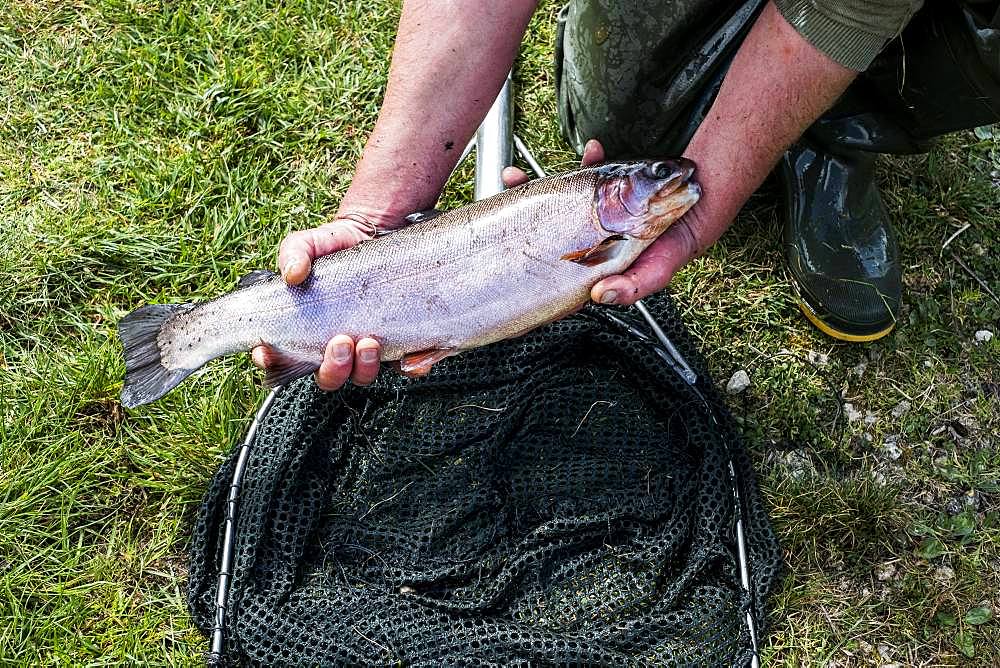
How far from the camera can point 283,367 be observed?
287 cm

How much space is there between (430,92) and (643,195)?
910 mm

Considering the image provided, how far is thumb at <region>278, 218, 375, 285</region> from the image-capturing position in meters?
2.77

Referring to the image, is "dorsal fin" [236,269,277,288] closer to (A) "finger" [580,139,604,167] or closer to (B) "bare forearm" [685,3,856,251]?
(A) "finger" [580,139,604,167]

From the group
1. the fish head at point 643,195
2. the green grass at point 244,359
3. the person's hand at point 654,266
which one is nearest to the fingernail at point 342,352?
the person's hand at point 654,266

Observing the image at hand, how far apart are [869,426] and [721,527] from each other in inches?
40.0

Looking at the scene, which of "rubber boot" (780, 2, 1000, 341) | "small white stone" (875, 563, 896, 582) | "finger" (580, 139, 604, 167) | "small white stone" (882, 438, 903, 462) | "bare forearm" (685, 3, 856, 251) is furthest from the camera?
"small white stone" (882, 438, 903, 462)

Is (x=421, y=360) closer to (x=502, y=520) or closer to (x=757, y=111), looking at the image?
(x=502, y=520)

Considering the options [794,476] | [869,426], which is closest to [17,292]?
[794,476]

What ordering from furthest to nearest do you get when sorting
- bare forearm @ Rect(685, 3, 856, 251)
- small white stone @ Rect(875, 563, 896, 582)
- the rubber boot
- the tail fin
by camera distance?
small white stone @ Rect(875, 563, 896, 582) → the rubber boot → the tail fin → bare forearm @ Rect(685, 3, 856, 251)

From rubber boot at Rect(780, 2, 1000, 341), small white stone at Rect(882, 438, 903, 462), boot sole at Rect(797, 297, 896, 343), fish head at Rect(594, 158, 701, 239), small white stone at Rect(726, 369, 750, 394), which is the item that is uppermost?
fish head at Rect(594, 158, 701, 239)

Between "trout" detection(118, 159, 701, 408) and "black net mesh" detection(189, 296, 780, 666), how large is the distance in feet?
1.74

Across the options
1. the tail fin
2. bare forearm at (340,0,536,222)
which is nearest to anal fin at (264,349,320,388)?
the tail fin

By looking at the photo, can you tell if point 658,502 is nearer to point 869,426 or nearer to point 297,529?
point 869,426

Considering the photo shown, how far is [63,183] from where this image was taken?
4211mm
